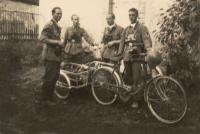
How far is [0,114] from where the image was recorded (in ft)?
18.1

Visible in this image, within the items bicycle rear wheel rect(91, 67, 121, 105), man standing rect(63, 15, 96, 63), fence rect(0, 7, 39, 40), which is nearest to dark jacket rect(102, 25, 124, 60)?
man standing rect(63, 15, 96, 63)

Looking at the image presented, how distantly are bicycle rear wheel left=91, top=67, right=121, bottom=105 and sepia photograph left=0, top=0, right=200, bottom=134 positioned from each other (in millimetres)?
13

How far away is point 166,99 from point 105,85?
1179mm

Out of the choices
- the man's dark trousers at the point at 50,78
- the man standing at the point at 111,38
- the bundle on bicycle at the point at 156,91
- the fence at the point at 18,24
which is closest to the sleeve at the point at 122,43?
the bundle on bicycle at the point at 156,91

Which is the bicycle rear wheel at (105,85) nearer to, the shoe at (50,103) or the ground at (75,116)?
the ground at (75,116)

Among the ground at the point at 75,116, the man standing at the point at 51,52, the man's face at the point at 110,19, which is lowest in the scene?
the ground at the point at 75,116

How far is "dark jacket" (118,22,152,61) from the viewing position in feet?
18.5

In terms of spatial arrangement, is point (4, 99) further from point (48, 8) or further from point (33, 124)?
point (48, 8)

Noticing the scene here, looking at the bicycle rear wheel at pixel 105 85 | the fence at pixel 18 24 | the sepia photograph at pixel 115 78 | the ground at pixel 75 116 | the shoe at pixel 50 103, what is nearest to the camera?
the ground at pixel 75 116

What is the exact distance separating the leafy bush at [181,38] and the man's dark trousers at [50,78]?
59.8 inches

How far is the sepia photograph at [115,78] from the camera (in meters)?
5.12

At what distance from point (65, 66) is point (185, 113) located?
2199mm

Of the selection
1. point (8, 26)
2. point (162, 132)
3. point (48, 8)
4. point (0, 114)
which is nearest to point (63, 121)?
point (0, 114)

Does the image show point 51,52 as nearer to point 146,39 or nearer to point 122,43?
point 122,43
